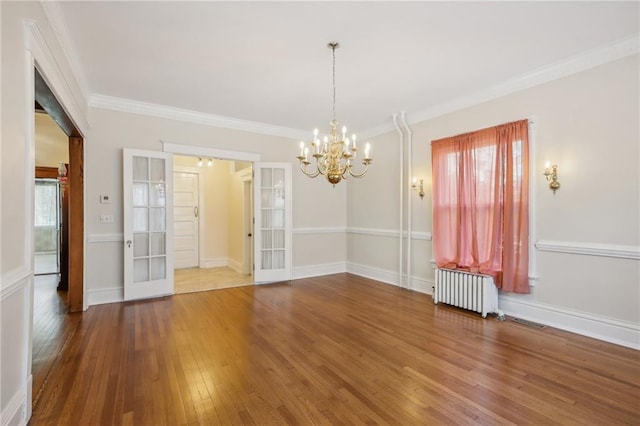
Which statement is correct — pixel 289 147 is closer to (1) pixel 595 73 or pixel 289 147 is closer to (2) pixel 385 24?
(2) pixel 385 24

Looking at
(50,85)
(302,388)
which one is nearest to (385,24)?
(50,85)

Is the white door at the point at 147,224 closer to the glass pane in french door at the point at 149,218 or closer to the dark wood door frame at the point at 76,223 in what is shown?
the glass pane in french door at the point at 149,218

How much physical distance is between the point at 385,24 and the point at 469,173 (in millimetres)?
2497

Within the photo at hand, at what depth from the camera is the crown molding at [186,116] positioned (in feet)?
15.1

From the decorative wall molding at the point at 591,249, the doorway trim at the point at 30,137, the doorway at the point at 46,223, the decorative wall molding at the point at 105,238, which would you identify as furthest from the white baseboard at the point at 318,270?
the doorway at the point at 46,223

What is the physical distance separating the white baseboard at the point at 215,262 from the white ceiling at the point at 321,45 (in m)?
4.24

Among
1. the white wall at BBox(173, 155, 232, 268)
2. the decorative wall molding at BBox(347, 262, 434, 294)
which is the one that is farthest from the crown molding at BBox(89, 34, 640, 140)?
the decorative wall molding at BBox(347, 262, 434, 294)

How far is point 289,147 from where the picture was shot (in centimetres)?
630

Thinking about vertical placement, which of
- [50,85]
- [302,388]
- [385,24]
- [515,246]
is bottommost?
[302,388]

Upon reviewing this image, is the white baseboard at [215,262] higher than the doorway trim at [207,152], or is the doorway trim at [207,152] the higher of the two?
the doorway trim at [207,152]

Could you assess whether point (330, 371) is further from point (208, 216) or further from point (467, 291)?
point (208, 216)

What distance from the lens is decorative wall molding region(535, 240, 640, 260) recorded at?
311cm

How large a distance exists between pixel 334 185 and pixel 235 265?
4386mm

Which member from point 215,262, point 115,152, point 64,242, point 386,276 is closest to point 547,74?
point 386,276
